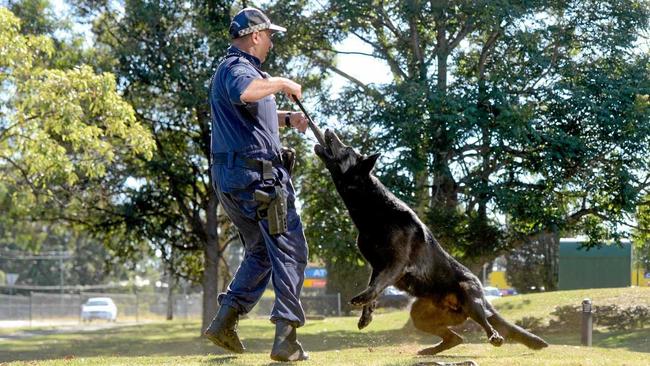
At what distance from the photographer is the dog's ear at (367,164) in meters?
7.02

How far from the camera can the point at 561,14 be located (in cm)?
2162

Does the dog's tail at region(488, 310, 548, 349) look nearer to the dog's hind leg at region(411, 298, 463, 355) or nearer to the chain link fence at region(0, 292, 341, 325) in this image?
the dog's hind leg at region(411, 298, 463, 355)

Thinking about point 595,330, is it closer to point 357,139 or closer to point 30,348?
point 357,139

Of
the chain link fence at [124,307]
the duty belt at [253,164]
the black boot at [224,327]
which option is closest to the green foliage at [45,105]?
the black boot at [224,327]

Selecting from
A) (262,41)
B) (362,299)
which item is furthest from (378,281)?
(262,41)

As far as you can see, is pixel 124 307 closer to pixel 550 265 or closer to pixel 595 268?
pixel 550 265

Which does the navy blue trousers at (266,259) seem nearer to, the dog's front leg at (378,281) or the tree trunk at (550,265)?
the dog's front leg at (378,281)

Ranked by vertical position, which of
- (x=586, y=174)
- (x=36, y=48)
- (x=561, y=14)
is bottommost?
(x=586, y=174)

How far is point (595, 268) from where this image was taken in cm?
3011

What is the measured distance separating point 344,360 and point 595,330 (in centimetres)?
1505

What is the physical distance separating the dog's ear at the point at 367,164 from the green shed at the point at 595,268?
2359cm

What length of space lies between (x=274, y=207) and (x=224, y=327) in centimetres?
99

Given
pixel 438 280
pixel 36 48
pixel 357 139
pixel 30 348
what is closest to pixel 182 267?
pixel 30 348

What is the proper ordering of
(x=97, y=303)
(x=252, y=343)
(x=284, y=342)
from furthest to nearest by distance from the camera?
(x=97, y=303) → (x=252, y=343) → (x=284, y=342)
